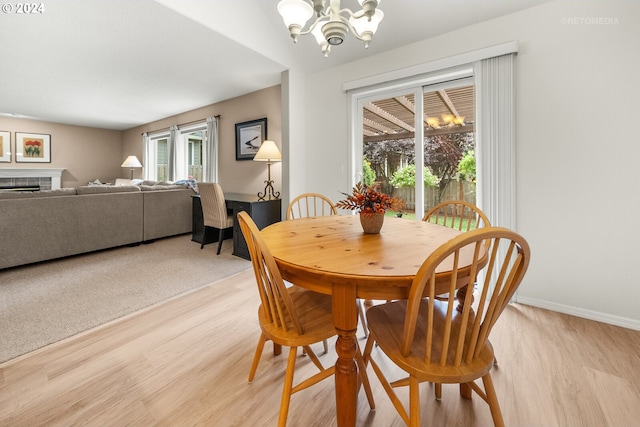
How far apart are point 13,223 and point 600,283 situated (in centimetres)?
524

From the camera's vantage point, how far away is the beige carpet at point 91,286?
73.7 inches

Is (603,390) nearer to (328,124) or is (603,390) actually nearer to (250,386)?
(250,386)

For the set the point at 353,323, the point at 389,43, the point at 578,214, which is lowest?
the point at 353,323

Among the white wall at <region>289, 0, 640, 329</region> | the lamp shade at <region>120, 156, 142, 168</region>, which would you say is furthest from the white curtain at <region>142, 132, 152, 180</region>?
the white wall at <region>289, 0, 640, 329</region>

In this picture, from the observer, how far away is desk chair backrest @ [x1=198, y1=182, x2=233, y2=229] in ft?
11.5

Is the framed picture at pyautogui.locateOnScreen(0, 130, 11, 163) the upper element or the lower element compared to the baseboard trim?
upper

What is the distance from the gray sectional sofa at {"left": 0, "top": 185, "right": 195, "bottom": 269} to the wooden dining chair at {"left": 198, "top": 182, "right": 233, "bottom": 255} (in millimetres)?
905

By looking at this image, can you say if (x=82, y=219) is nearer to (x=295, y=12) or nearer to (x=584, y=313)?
(x=295, y=12)

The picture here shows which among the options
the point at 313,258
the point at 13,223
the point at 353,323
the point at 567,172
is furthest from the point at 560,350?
the point at 13,223

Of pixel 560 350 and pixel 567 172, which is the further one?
pixel 567 172

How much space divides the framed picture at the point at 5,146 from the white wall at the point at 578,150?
28.6 feet

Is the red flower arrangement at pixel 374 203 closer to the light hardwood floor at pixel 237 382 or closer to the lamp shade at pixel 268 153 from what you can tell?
the light hardwood floor at pixel 237 382

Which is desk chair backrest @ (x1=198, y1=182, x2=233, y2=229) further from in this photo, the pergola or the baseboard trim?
the baseboard trim

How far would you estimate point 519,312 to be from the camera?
7.02ft
